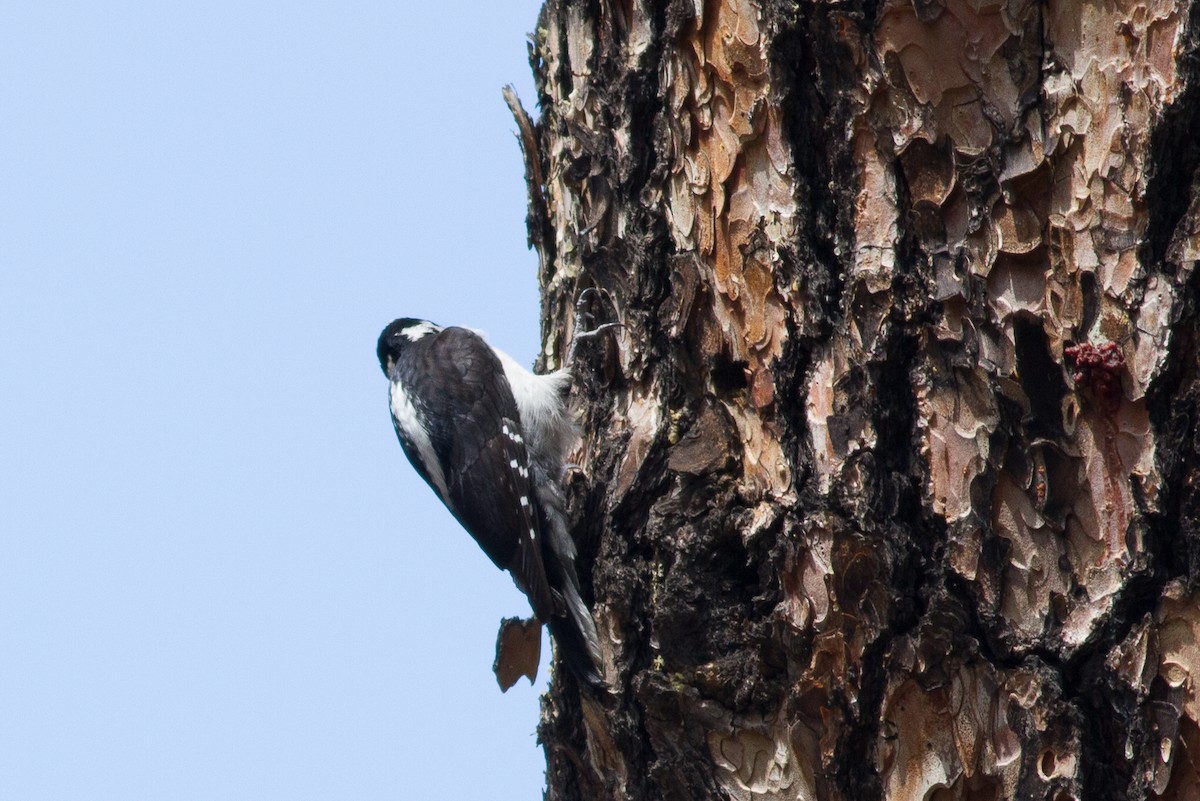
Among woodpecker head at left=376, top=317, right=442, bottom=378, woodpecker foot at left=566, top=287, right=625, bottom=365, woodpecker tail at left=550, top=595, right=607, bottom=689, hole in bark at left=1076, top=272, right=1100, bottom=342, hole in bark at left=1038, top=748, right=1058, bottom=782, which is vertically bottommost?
hole in bark at left=1038, top=748, right=1058, bottom=782

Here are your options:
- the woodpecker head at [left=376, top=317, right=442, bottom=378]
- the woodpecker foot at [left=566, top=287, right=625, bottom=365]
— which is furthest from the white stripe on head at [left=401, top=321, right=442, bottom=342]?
the woodpecker foot at [left=566, top=287, right=625, bottom=365]

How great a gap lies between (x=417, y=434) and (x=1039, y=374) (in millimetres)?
2660

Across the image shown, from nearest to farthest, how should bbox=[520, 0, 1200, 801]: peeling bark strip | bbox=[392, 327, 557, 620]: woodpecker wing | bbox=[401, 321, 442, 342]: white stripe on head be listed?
1. bbox=[520, 0, 1200, 801]: peeling bark strip
2. bbox=[392, 327, 557, 620]: woodpecker wing
3. bbox=[401, 321, 442, 342]: white stripe on head

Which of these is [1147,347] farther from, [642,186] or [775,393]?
[642,186]

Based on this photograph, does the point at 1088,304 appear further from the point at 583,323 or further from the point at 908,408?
the point at 583,323

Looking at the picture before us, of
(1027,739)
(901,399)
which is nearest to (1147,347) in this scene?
(901,399)

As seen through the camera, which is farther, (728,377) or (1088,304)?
(728,377)

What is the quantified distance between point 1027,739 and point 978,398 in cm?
61

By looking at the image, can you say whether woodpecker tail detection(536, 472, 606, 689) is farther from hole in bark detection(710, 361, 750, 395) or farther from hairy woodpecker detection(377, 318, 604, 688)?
hole in bark detection(710, 361, 750, 395)

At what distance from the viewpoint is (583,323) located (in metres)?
3.51

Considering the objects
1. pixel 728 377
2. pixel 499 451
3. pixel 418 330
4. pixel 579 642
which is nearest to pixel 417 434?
pixel 499 451

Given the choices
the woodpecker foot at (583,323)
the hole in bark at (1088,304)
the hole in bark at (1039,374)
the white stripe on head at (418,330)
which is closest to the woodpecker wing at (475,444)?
the white stripe on head at (418,330)

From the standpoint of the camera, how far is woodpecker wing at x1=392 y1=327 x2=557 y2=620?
4047 mm

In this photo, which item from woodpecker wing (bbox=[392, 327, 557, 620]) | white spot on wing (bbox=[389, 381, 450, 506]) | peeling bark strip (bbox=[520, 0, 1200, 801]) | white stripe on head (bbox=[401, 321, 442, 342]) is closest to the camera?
peeling bark strip (bbox=[520, 0, 1200, 801])
